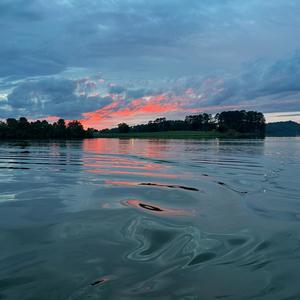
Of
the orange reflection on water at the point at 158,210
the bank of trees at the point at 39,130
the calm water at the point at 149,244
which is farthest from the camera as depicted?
the bank of trees at the point at 39,130

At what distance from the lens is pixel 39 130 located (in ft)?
561

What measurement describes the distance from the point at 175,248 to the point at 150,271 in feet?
3.98

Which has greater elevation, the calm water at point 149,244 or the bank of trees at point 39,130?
the bank of trees at point 39,130

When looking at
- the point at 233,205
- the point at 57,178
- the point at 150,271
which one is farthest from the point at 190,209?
the point at 57,178

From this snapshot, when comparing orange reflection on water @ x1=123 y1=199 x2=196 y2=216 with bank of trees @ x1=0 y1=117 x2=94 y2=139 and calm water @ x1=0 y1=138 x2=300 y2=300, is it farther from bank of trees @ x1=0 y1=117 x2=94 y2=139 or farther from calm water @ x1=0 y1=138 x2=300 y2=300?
bank of trees @ x1=0 y1=117 x2=94 y2=139

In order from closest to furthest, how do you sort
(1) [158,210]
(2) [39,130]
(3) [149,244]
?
(3) [149,244] → (1) [158,210] → (2) [39,130]

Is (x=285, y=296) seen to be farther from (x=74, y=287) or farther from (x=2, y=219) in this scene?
(x=2, y=219)

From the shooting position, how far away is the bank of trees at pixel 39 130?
16175 centimetres

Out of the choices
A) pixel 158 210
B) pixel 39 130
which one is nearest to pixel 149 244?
pixel 158 210

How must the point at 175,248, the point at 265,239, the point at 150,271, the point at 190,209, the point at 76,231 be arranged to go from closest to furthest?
the point at 150,271 → the point at 175,248 → the point at 265,239 → the point at 76,231 → the point at 190,209

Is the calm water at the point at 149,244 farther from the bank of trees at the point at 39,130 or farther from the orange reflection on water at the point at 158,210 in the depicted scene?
the bank of trees at the point at 39,130

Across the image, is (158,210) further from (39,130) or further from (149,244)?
(39,130)

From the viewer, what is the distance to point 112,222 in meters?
8.46

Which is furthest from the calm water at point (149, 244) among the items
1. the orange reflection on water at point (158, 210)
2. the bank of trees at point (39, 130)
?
the bank of trees at point (39, 130)
